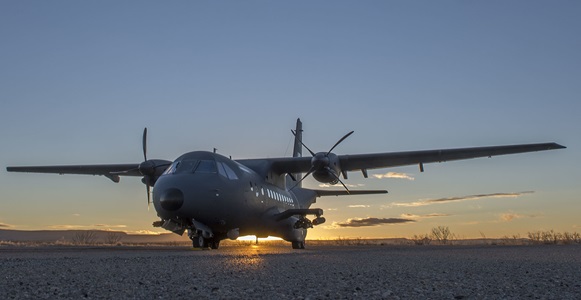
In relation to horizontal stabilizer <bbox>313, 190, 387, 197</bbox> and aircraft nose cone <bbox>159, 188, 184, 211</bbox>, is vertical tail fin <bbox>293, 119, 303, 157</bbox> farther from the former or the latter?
aircraft nose cone <bbox>159, 188, 184, 211</bbox>

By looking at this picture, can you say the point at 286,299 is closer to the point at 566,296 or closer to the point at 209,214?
the point at 566,296

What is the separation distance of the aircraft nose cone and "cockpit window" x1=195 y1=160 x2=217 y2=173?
1.28m

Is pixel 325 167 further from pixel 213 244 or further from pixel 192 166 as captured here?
pixel 192 166

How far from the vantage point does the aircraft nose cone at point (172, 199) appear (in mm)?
16062

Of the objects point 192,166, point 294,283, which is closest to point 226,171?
point 192,166

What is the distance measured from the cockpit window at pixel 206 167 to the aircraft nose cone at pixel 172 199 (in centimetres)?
128

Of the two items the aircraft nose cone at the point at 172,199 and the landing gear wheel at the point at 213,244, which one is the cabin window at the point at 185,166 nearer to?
the aircraft nose cone at the point at 172,199

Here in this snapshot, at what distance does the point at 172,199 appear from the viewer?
1605cm

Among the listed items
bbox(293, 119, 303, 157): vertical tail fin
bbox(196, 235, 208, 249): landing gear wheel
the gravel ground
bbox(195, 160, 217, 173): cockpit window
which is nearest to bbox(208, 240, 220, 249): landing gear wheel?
bbox(196, 235, 208, 249): landing gear wheel

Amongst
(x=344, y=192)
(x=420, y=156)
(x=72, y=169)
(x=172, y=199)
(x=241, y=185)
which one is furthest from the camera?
(x=344, y=192)

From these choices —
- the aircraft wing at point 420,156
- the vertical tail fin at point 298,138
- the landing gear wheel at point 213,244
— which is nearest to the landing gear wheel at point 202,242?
the landing gear wheel at point 213,244

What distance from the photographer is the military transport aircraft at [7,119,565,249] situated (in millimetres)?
16719

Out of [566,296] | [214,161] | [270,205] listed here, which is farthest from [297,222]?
[566,296]

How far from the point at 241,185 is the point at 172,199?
3.12 metres
